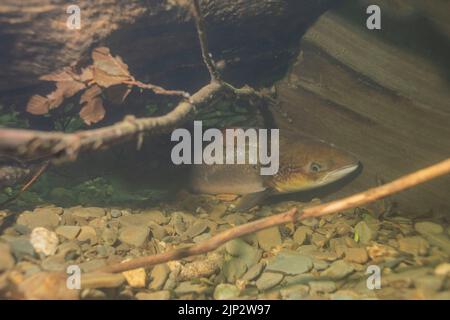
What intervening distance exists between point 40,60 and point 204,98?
178cm

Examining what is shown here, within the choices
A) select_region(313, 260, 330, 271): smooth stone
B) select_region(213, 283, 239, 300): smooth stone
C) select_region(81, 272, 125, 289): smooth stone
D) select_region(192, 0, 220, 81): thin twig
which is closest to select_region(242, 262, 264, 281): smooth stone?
select_region(213, 283, 239, 300): smooth stone

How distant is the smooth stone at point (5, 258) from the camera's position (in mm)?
2870

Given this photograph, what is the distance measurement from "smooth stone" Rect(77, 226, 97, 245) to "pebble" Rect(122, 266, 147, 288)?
746 mm

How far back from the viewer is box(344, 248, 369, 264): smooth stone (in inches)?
134

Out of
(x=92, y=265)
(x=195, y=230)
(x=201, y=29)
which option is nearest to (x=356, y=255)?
(x=195, y=230)

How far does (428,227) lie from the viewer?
4.09 m

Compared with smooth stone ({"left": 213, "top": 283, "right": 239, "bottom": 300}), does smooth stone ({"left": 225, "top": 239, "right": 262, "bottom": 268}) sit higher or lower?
higher

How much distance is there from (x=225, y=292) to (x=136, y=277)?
0.76m

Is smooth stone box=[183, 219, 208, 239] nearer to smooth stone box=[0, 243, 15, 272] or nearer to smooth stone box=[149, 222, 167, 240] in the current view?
smooth stone box=[149, 222, 167, 240]

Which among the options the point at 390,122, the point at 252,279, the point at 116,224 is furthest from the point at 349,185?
the point at 116,224

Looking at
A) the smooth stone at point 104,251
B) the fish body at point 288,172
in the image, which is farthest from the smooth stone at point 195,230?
the fish body at point 288,172

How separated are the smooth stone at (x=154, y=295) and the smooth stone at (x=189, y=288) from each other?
13cm

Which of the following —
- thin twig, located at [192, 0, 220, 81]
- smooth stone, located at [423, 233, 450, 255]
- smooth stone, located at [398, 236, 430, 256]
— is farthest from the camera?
smooth stone, located at [423, 233, 450, 255]

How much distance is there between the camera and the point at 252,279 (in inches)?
131
